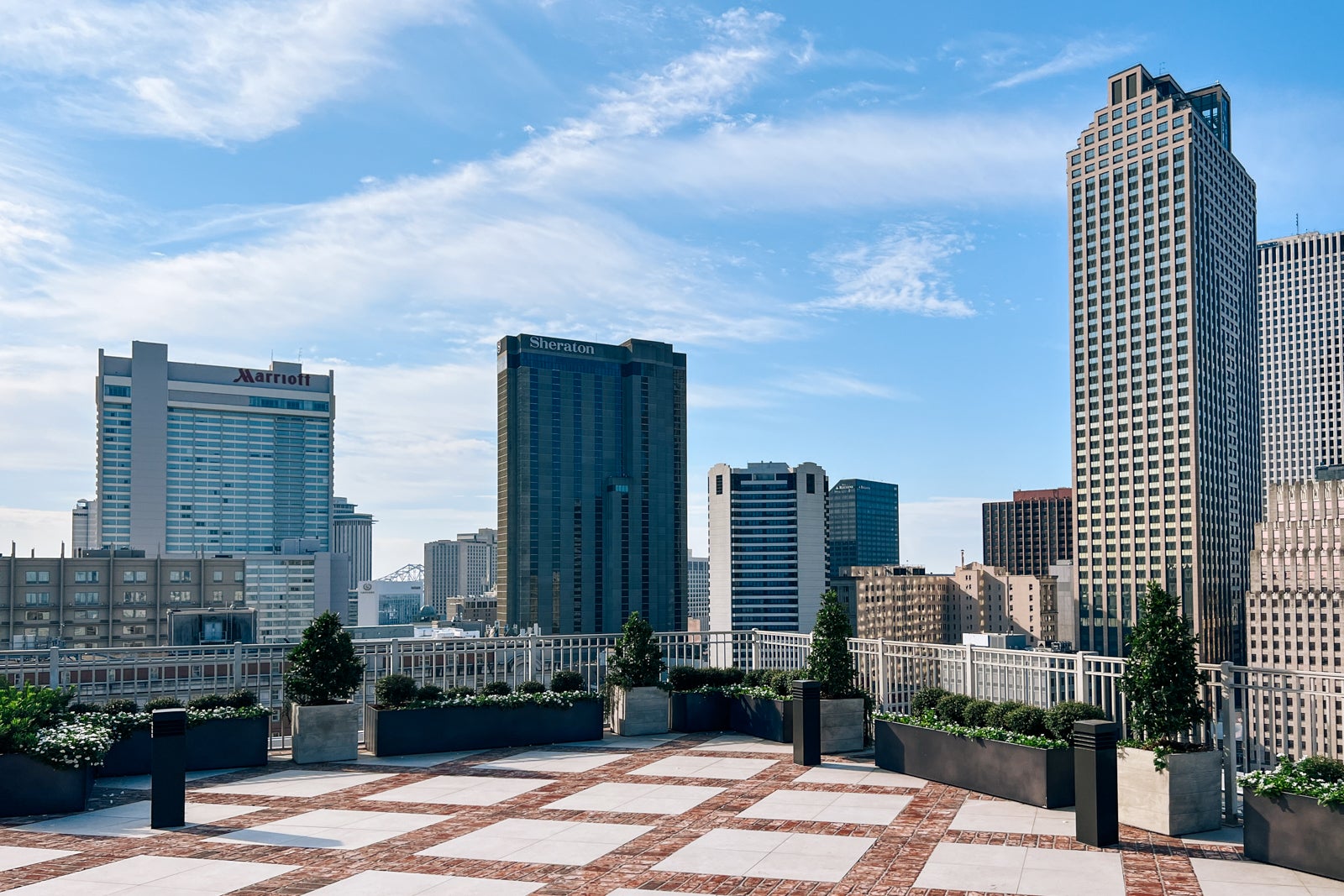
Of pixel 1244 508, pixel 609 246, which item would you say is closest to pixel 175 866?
pixel 609 246

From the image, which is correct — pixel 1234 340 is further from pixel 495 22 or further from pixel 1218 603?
pixel 495 22

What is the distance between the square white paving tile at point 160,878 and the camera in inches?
380

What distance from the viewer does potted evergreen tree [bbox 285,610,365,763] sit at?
16.3m

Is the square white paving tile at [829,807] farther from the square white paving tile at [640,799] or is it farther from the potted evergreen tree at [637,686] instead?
the potted evergreen tree at [637,686]

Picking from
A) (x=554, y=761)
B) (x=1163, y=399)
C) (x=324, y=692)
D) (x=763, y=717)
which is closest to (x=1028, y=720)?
(x=763, y=717)

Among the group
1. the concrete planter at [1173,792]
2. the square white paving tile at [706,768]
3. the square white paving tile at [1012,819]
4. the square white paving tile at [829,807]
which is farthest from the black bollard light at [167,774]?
the concrete planter at [1173,792]

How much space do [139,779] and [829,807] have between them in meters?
9.54

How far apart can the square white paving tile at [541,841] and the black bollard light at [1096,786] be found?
4585 mm

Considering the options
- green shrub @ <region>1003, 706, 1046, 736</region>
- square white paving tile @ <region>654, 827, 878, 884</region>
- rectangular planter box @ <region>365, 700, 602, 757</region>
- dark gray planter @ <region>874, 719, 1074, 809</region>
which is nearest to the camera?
square white paving tile @ <region>654, 827, 878, 884</region>

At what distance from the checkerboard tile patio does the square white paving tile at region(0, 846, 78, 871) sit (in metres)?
0.03

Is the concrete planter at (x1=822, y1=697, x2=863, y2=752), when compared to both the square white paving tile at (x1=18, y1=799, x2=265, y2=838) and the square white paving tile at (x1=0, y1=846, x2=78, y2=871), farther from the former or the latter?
the square white paving tile at (x1=0, y1=846, x2=78, y2=871)

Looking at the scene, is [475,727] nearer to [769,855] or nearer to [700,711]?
[700,711]

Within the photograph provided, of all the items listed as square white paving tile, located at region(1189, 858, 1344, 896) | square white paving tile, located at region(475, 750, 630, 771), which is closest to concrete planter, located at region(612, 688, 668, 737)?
square white paving tile, located at region(475, 750, 630, 771)

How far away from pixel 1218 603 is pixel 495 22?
7645 inches
